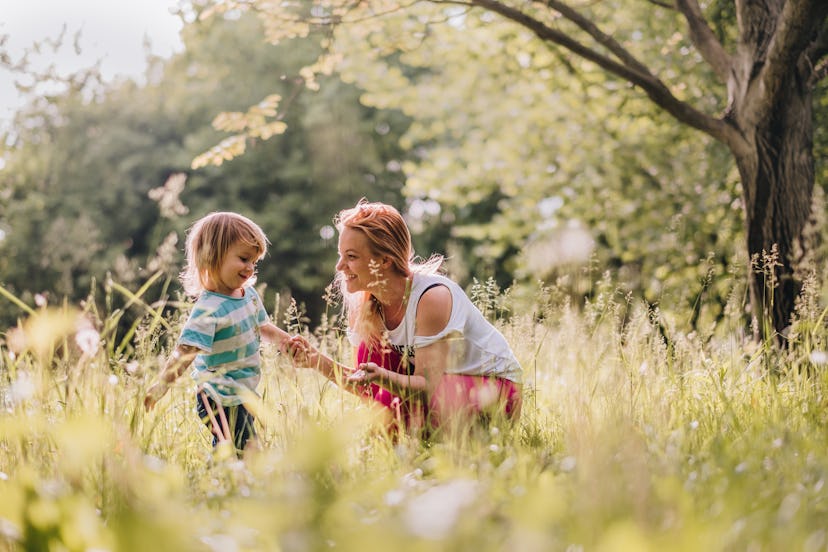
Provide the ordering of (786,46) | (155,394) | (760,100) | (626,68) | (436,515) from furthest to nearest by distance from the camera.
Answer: (626,68) → (760,100) → (786,46) → (155,394) → (436,515)

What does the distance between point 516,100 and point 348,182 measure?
1126 centimetres

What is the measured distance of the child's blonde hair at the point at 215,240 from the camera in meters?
3.47

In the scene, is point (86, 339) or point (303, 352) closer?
point (86, 339)

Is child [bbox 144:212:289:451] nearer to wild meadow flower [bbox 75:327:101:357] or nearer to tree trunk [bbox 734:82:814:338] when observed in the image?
wild meadow flower [bbox 75:327:101:357]

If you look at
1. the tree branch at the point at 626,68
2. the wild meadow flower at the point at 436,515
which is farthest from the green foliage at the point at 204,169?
the wild meadow flower at the point at 436,515

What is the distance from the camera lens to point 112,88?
22359 mm

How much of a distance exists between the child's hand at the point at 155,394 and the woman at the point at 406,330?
76 centimetres

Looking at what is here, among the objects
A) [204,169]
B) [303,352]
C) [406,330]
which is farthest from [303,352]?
[204,169]

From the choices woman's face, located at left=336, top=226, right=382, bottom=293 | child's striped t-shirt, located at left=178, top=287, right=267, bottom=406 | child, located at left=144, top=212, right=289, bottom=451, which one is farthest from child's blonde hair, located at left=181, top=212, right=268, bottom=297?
woman's face, located at left=336, top=226, right=382, bottom=293

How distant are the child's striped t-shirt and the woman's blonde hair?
1.66 ft

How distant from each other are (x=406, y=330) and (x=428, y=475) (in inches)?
45.0

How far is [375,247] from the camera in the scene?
3486 millimetres

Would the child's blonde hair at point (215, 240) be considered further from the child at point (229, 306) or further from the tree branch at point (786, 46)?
the tree branch at point (786, 46)

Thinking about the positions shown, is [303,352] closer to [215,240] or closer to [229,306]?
[229,306]
